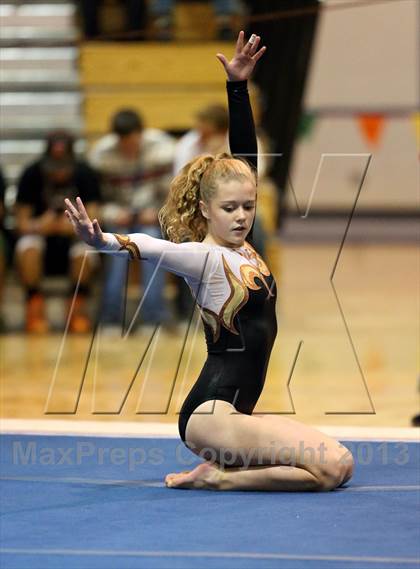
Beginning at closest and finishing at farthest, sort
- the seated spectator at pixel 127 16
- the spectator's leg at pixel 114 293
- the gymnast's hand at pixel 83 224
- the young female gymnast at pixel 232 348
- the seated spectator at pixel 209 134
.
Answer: the gymnast's hand at pixel 83 224, the young female gymnast at pixel 232 348, the seated spectator at pixel 209 134, the spectator's leg at pixel 114 293, the seated spectator at pixel 127 16

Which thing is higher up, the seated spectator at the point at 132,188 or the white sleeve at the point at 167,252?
the white sleeve at the point at 167,252

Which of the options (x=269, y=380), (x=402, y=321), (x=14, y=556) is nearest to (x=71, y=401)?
(x=269, y=380)

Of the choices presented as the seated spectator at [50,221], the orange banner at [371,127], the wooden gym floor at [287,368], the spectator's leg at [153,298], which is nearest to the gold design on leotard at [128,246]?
the wooden gym floor at [287,368]

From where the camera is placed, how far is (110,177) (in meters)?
8.02

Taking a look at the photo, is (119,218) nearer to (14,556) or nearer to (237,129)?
(237,129)

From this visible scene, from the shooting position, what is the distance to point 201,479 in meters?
3.65

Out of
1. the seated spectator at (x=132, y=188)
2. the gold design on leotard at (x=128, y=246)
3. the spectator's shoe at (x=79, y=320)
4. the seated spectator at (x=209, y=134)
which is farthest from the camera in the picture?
the spectator's shoe at (x=79, y=320)

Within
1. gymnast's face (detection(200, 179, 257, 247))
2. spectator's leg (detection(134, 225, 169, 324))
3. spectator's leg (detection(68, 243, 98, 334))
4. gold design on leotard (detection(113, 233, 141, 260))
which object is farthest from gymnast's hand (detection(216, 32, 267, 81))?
spectator's leg (detection(68, 243, 98, 334))

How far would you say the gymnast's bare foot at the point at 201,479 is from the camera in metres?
3.64

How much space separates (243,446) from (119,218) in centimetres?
434

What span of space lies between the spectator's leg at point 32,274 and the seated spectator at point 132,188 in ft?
1.40

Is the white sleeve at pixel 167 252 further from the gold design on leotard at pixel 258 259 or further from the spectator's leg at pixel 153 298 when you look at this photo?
the spectator's leg at pixel 153 298

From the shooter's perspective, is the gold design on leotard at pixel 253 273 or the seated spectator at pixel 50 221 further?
the seated spectator at pixel 50 221

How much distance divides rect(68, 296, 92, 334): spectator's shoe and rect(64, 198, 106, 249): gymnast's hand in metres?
4.62
